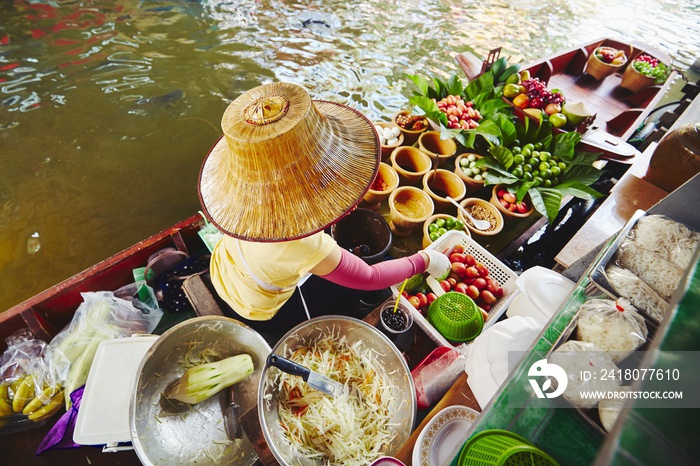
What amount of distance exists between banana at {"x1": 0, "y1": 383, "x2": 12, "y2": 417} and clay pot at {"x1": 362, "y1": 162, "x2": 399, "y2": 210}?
2835 mm

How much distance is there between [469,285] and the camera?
2324 mm

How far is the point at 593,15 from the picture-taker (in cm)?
723

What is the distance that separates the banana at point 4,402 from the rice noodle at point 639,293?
3.21 meters

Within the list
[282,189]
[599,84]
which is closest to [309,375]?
[282,189]

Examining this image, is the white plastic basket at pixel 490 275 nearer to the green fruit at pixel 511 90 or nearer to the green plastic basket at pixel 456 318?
the green plastic basket at pixel 456 318

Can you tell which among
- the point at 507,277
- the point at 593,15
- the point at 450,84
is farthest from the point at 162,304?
the point at 593,15

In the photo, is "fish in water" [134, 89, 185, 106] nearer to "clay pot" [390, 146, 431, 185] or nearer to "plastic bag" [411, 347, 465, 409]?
"clay pot" [390, 146, 431, 185]

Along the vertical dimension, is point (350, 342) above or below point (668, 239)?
below

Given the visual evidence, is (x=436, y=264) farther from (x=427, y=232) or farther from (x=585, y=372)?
(x=585, y=372)

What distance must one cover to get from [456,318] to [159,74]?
5.16 meters

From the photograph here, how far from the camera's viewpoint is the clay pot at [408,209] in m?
2.87

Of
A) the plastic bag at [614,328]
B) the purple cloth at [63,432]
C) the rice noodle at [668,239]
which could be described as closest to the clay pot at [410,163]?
the rice noodle at [668,239]

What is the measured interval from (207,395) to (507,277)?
207 centimetres

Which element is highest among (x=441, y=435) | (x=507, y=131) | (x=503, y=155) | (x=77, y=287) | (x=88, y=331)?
(x=507, y=131)
